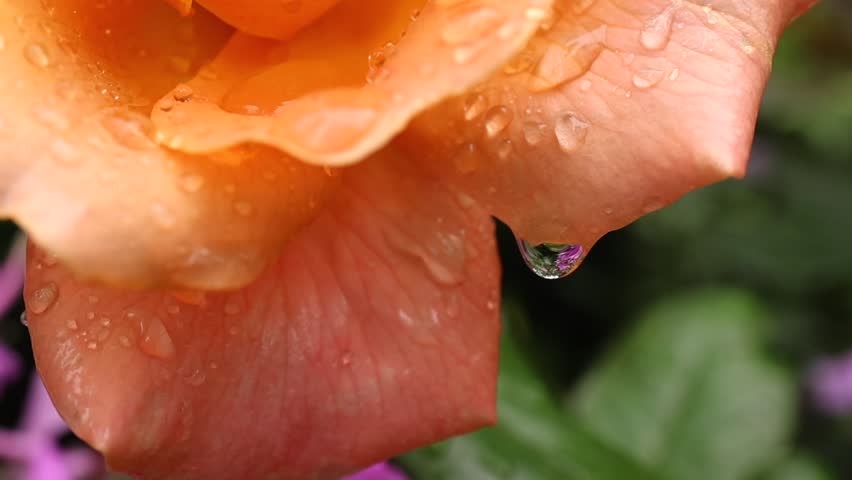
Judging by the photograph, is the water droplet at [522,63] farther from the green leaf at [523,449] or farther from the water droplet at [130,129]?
the green leaf at [523,449]

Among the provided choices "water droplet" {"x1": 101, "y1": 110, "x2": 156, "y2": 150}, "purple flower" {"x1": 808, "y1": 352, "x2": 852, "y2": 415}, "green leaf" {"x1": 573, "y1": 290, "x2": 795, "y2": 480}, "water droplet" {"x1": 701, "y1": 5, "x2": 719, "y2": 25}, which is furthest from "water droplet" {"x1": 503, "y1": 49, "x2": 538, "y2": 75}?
"purple flower" {"x1": 808, "y1": 352, "x2": 852, "y2": 415}

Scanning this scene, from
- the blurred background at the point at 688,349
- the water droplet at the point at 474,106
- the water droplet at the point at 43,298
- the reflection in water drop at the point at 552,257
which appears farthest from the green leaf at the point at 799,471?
the water droplet at the point at 43,298

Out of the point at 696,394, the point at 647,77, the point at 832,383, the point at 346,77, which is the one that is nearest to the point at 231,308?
the point at 346,77

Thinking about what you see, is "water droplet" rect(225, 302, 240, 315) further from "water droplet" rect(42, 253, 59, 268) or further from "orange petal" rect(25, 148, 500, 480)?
"water droplet" rect(42, 253, 59, 268)

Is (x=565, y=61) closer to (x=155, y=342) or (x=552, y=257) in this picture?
(x=552, y=257)

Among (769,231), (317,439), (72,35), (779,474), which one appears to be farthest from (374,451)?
(769,231)

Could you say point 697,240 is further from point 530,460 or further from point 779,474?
point 530,460

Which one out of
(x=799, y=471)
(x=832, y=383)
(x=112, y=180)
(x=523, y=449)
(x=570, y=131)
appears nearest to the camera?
(x=112, y=180)
